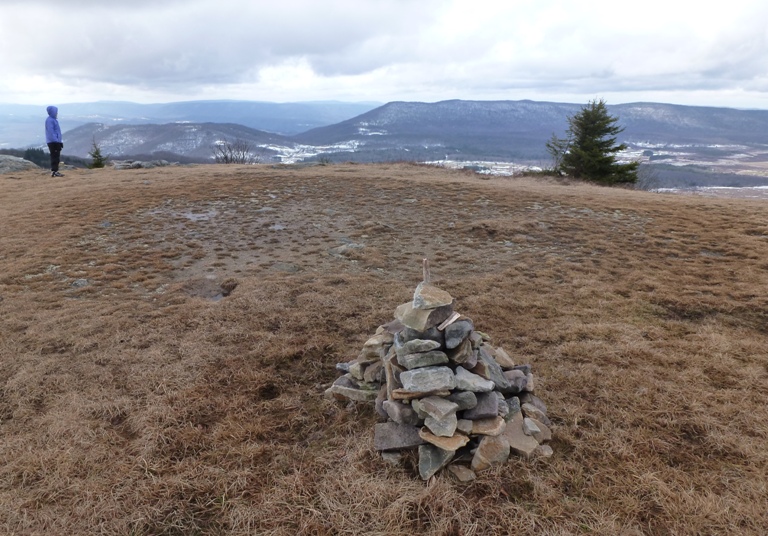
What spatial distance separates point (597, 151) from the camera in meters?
30.1

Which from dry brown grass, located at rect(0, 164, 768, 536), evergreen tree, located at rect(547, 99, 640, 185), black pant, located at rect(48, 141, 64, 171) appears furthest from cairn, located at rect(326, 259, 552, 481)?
evergreen tree, located at rect(547, 99, 640, 185)

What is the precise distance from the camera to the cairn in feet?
12.5

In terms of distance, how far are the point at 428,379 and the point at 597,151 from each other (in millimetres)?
32334

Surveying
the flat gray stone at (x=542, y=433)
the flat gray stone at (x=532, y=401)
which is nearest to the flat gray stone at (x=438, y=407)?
the flat gray stone at (x=542, y=433)

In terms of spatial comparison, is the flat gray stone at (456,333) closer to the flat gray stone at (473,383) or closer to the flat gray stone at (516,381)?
the flat gray stone at (473,383)

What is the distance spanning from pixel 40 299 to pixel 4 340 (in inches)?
67.2

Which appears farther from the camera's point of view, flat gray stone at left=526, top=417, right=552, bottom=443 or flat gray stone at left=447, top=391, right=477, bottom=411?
flat gray stone at left=526, top=417, right=552, bottom=443

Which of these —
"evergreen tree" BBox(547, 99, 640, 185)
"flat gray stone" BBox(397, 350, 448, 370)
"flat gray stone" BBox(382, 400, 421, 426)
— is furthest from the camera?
"evergreen tree" BBox(547, 99, 640, 185)

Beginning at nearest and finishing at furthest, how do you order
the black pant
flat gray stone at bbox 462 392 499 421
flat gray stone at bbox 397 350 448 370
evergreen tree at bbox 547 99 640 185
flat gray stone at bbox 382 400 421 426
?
1. flat gray stone at bbox 462 392 499 421
2. flat gray stone at bbox 382 400 421 426
3. flat gray stone at bbox 397 350 448 370
4. the black pant
5. evergreen tree at bbox 547 99 640 185

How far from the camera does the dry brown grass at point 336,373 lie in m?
3.42

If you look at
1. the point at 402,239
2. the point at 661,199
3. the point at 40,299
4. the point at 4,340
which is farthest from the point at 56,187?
the point at 661,199

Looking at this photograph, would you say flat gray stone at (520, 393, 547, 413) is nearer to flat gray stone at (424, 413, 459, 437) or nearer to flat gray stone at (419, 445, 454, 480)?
flat gray stone at (424, 413, 459, 437)

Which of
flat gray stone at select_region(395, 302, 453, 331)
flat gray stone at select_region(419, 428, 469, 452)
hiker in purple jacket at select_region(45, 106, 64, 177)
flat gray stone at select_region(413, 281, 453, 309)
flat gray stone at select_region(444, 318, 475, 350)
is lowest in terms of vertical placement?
flat gray stone at select_region(419, 428, 469, 452)

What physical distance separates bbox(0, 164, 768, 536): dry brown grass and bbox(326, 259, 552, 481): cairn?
20 cm
